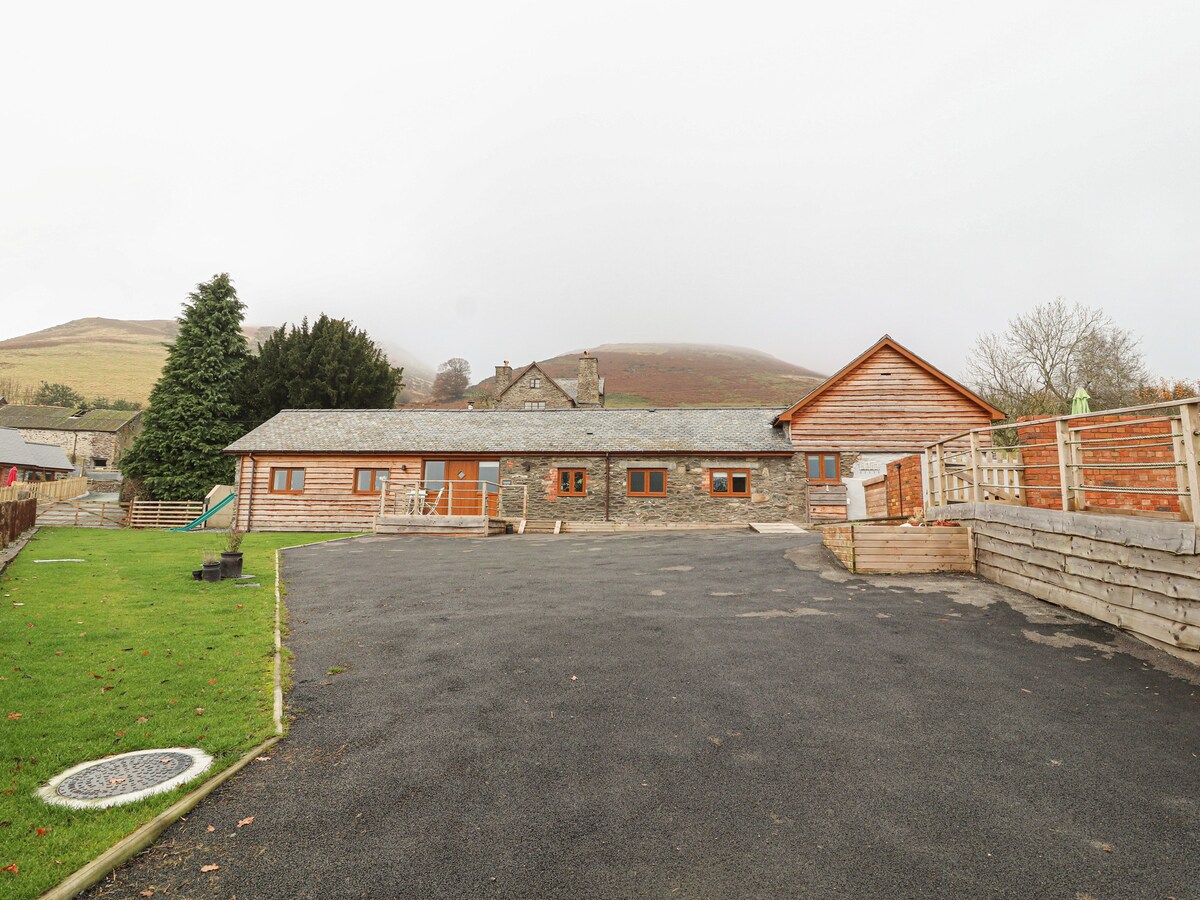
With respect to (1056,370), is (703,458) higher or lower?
lower

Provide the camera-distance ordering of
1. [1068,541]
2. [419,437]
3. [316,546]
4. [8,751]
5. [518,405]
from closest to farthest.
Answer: [8,751], [1068,541], [316,546], [419,437], [518,405]

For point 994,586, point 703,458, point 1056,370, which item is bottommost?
point 994,586

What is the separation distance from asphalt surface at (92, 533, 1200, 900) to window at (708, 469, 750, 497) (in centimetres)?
1609

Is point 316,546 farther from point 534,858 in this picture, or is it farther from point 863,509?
point 863,509

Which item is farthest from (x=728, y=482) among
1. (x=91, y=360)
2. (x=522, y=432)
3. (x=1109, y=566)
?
(x=91, y=360)

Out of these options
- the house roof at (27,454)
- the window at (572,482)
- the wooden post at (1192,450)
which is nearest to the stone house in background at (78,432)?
the house roof at (27,454)

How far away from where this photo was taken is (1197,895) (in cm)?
323

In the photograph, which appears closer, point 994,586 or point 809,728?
point 809,728

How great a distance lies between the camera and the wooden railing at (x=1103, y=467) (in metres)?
6.39

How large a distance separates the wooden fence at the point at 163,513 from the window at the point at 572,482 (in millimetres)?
21379

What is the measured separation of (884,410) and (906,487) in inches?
384

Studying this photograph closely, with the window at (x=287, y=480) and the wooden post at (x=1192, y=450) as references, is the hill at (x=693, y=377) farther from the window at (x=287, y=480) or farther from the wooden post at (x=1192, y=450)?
the wooden post at (x=1192, y=450)

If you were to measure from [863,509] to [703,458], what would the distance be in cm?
688

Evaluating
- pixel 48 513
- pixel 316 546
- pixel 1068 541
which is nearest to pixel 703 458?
pixel 316 546
